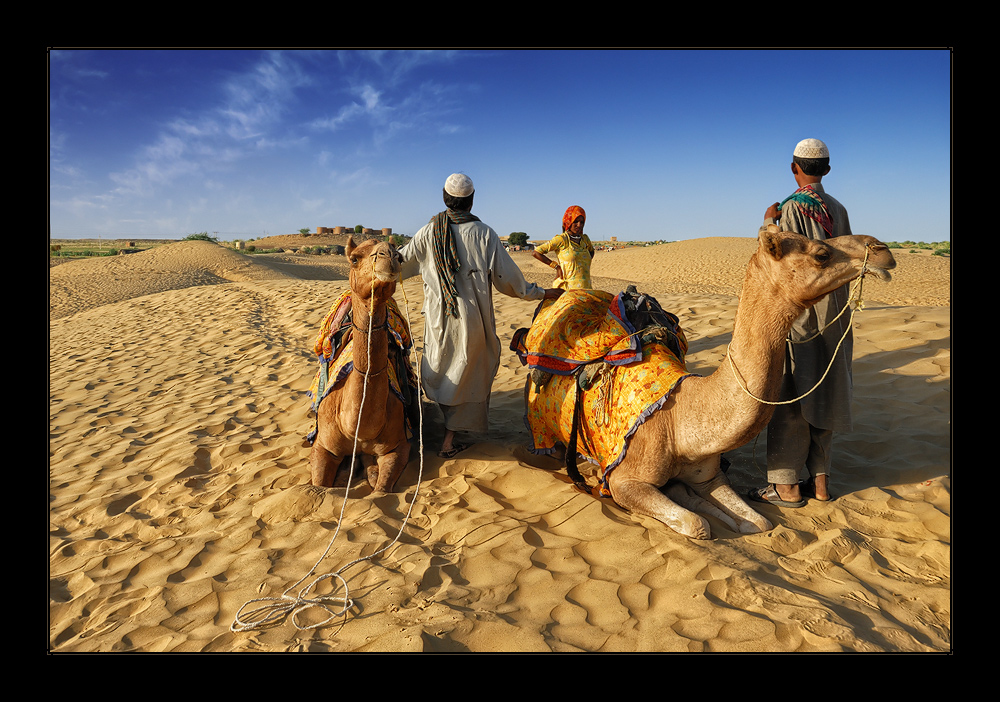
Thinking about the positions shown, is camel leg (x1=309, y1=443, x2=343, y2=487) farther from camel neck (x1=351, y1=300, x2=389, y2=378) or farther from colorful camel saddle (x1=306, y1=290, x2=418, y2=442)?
camel neck (x1=351, y1=300, x2=389, y2=378)

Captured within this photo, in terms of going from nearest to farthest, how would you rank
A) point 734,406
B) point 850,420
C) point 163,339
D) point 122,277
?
point 734,406, point 850,420, point 163,339, point 122,277

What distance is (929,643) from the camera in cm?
267

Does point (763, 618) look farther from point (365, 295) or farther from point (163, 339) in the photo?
point (163, 339)

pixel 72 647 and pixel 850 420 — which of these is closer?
pixel 72 647

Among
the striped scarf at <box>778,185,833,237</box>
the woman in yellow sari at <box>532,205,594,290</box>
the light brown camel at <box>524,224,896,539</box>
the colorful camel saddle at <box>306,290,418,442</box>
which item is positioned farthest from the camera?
the woman in yellow sari at <box>532,205,594,290</box>

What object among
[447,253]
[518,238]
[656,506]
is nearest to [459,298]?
[447,253]

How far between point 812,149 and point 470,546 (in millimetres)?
3370

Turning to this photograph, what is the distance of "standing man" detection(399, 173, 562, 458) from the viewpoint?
15.2 ft

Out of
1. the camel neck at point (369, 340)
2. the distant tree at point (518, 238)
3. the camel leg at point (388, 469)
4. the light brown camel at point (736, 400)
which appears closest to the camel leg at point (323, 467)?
the camel leg at point (388, 469)

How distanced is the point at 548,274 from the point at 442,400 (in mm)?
24421

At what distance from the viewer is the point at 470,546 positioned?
11.6ft

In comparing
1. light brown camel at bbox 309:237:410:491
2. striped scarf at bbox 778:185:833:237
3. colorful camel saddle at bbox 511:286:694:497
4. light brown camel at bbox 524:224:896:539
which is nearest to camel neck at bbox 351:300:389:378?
light brown camel at bbox 309:237:410:491

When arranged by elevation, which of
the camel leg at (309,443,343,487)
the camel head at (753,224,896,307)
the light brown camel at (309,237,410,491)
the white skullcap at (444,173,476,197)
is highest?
the white skullcap at (444,173,476,197)

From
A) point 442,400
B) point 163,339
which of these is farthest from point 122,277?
point 442,400
